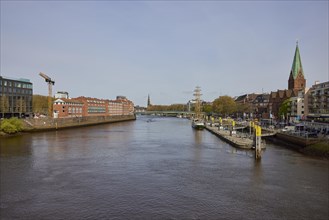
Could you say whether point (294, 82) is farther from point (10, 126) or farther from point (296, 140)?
point (10, 126)

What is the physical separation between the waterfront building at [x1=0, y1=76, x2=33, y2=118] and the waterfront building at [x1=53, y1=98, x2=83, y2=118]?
321 inches

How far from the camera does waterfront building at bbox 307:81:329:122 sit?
223 ft

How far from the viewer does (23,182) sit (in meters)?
23.0

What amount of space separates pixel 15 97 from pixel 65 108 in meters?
16.3

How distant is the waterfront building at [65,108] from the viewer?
319 feet

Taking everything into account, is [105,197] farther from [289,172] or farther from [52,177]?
[289,172]

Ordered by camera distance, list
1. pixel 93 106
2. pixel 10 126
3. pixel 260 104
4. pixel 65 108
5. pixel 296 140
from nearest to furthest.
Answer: pixel 296 140
pixel 10 126
pixel 65 108
pixel 93 106
pixel 260 104

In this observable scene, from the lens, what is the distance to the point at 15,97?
88.1 m

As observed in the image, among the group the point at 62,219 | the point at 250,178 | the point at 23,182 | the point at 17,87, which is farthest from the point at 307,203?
the point at 17,87

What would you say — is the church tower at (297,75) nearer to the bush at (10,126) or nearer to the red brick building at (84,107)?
the red brick building at (84,107)

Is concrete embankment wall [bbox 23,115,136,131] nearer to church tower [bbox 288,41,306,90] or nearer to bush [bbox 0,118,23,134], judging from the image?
bush [bbox 0,118,23,134]

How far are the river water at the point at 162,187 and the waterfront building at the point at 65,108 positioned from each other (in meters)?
64.5

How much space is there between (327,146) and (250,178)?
54.1 feet

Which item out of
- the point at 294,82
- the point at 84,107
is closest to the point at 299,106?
the point at 294,82
